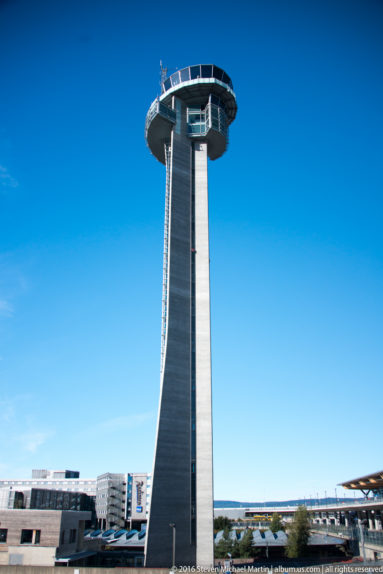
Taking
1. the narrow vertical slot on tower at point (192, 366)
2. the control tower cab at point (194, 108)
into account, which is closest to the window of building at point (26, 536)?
the narrow vertical slot on tower at point (192, 366)

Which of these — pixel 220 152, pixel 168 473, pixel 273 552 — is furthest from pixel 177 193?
pixel 273 552

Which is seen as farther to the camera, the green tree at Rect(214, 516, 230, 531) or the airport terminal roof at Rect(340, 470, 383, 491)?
the green tree at Rect(214, 516, 230, 531)

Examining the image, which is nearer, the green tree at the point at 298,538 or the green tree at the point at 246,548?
the green tree at the point at 246,548

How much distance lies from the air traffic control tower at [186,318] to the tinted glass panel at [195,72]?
0.13 meters

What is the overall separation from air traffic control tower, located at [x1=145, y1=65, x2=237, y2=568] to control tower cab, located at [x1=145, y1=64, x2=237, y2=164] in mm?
142

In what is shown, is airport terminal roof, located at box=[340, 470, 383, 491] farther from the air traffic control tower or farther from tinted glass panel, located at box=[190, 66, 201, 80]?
tinted glass panel, located at box=[190, 66, 201, 80]

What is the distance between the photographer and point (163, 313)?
168ft

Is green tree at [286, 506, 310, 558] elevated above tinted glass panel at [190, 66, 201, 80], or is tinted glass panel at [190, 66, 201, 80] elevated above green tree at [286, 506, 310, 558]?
tinted glass panel at [190, 66, 201, 80]

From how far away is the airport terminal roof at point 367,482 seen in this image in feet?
188

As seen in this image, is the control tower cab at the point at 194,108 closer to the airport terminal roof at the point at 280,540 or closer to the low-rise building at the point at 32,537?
the low-rise building at the point at 32,537

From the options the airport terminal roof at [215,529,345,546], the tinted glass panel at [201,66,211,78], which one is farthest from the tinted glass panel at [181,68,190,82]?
the airport terminal roof at [215,529,345,546]

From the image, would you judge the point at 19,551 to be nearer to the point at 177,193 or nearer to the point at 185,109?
the point at 177,193

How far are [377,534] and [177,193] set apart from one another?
51706 mm

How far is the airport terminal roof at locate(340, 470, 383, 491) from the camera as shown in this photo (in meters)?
57.3
